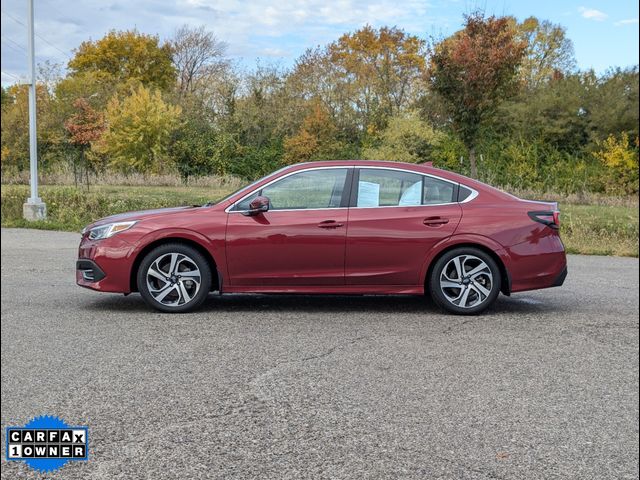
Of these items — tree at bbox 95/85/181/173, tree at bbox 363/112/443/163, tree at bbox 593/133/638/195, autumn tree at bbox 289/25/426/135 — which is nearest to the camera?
tree at bbox 363/112/443/163

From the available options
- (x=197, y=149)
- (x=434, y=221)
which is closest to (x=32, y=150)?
(x=197, y=149)

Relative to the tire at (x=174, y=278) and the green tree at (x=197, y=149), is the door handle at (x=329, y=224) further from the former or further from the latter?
the green tree at (x=197, y=149)

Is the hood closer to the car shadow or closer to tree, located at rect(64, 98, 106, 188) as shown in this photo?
the car shadow

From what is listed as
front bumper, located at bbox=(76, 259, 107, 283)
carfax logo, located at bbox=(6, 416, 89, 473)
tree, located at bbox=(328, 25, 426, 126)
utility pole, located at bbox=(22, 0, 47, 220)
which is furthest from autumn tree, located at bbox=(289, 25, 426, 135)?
utility pole, located at bbox=(22, 0, 47, 220)

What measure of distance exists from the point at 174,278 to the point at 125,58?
432 inches

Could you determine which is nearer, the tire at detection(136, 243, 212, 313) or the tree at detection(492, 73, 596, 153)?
the tire at detection(136, 243, 212, 313)

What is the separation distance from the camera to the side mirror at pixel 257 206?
6.60m

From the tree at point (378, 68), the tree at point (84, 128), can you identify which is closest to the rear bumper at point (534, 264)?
the tree at point (378, 68)

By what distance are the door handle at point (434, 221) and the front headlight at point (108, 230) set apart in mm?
2787

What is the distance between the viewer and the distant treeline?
940 cm

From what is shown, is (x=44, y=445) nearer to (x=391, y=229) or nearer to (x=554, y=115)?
(x=391, y=229)

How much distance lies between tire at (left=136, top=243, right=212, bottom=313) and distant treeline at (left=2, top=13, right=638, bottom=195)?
264cm

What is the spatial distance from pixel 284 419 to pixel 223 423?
0.33 metres

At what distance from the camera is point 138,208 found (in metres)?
10.9
